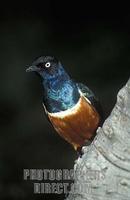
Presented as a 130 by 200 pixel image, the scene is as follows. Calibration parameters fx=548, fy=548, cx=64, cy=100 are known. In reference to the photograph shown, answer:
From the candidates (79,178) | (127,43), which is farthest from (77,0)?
(79,178)

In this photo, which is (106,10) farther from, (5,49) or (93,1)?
(5,49)

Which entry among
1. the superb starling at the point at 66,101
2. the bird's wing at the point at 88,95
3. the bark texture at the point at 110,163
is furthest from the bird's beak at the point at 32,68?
the bark texture at the point at 110,163

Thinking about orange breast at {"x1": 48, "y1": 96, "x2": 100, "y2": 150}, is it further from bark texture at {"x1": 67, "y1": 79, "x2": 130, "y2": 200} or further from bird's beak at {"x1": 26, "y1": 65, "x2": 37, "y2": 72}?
bark texture at {"x1": 67, "y1": 79, "x2": 130, "y2": 200}

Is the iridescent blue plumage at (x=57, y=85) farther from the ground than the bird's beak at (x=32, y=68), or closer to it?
closer to it

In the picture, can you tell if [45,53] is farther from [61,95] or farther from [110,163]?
[110,163]

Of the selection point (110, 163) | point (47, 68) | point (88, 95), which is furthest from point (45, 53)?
point (110, 163)

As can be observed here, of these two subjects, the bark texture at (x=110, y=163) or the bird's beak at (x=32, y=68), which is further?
the bird's beak at (x=32, y=68)

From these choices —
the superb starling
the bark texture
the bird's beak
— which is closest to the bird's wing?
the superb starling

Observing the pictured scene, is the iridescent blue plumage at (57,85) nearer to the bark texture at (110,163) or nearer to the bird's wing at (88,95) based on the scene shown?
the bird's wing at (88,95)
